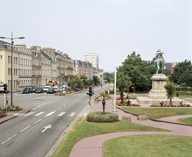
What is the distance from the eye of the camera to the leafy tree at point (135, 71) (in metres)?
79.0

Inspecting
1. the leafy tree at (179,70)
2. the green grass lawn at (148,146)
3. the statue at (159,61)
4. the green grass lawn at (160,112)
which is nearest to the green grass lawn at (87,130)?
the green grass lawn at (148,146)

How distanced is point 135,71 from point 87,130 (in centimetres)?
6003

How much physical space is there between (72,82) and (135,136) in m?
67.1

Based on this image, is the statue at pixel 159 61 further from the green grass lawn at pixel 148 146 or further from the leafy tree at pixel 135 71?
the leafy tree at pixel 135 71

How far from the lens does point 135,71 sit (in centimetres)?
7862

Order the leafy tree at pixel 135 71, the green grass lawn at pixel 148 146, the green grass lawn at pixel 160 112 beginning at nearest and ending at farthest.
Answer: the green grass lawn at pixel 148 146 → the green grass lawn at pixel 160 112 → the leafy tree at pixel 135 71

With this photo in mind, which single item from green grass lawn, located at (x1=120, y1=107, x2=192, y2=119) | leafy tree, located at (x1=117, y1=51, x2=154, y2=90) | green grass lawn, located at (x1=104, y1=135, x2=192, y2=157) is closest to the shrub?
green grass lawn, located at (x1=104, y1=135, x2=192, y2=157)

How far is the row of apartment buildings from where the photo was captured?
219ft

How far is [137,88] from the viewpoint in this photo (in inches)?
3430

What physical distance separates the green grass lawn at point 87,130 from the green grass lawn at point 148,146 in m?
2.40

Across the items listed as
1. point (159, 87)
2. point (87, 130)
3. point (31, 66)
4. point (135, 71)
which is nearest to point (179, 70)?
point (135, 71)

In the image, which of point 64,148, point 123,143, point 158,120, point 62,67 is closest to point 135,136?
point 123,143

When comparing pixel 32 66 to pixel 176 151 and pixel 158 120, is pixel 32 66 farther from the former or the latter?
pixel 176 151

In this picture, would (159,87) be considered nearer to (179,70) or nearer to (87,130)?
(87,130)
